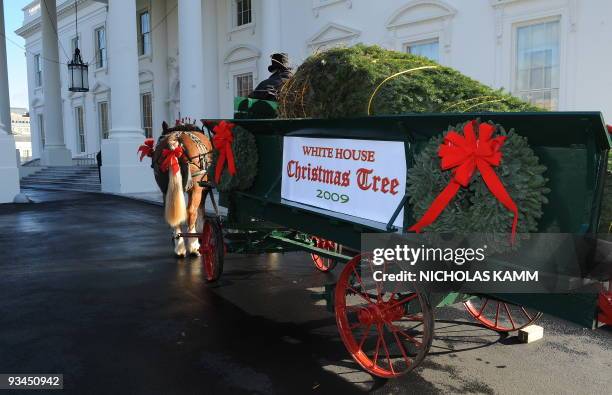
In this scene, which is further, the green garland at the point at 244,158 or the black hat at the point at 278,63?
the black hat at the point at 278,63

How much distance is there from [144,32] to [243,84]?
272 inches

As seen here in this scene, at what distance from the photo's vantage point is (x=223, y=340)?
13.6ft

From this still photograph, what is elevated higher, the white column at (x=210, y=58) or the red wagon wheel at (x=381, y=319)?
the white column at (x=210, y=58)

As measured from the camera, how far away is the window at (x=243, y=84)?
17.5 m

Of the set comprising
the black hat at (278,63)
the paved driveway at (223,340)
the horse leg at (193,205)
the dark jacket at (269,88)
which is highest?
the black hat at (278,63)

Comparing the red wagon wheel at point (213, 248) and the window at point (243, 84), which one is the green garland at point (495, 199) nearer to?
the red wagon wheel at point (213, 248)

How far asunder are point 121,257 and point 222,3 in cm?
1365

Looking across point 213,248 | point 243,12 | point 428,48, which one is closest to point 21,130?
point 243,12

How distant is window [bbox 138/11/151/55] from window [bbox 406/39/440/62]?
12.9 m

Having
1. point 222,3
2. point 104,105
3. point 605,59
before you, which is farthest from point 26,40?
point 605,59

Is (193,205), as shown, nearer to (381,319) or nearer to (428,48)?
(381,319)

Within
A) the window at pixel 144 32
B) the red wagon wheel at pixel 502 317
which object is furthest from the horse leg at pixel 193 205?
the window at pixel 144 32

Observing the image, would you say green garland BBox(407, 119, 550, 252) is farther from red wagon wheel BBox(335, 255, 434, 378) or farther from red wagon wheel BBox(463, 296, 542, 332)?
red wagon wheel BBox(463, 296, 542, 332)

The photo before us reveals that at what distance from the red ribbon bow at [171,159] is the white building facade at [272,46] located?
2020 mm
